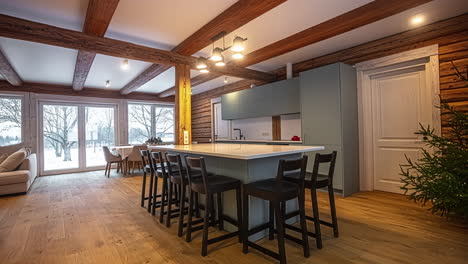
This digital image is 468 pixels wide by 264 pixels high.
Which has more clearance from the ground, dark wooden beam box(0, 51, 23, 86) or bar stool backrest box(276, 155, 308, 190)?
dark wooden beam box(0, 51, 23, 86)

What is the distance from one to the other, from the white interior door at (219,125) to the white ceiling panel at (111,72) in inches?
105

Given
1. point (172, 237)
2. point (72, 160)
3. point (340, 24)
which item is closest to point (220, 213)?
point (172, 237)

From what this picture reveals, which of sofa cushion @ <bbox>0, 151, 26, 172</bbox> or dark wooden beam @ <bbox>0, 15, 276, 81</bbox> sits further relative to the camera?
sofa cushion @ <bbox>0, 151, 26, 172</bbox>

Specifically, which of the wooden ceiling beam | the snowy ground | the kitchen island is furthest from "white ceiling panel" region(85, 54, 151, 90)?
the kitchen island

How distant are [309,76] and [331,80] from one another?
0.43 metres

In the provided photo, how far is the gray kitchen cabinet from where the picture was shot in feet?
15.5

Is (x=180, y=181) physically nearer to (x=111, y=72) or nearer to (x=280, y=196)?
(x=280, y=196)

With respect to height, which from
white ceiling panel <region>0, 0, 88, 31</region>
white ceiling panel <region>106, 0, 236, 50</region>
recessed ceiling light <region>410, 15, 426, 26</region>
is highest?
recessed ceiling light <region>410, 15, 426, 26</region>

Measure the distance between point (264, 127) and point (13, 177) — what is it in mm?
5215

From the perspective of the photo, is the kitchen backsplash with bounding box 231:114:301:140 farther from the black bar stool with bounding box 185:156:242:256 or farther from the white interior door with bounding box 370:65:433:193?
the black bar stool with bounding box 185:156:242:256

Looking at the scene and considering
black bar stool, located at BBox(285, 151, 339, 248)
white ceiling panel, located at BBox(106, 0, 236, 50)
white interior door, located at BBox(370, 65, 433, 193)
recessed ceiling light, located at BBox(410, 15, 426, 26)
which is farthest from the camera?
white interior door, located at BBox(370, 65, 433, 193)

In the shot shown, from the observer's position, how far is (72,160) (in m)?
7.02

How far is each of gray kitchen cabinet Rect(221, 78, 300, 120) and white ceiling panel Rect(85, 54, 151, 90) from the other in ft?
7.77

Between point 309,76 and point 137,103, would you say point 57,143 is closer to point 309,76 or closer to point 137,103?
point 137,103
